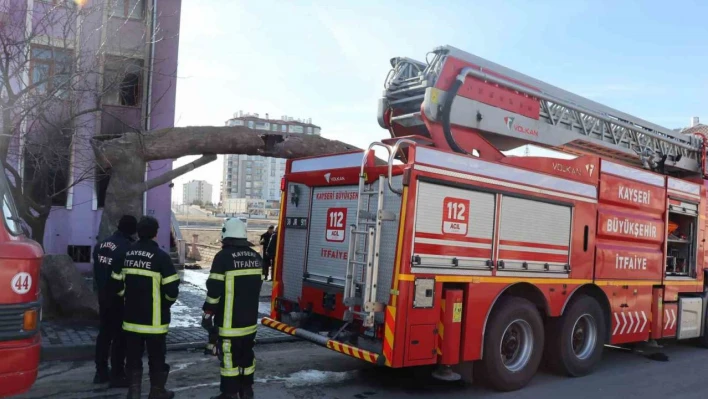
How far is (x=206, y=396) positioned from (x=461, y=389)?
264cm

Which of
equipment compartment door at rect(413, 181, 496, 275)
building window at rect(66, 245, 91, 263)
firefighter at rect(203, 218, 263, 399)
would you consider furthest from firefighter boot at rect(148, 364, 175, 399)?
building window at rect(66, 245, 91, 263)

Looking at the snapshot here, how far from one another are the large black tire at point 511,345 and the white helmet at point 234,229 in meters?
2.71

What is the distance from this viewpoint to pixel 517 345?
638cm

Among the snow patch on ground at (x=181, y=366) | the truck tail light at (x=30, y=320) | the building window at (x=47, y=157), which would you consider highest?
the building window at (x=47, y=157)

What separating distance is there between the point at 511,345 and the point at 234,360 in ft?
10.0

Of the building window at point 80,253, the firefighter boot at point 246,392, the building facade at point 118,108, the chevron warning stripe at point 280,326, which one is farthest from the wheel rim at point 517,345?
the building window at point 80,253

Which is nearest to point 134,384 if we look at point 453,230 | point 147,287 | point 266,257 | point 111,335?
point 147,287

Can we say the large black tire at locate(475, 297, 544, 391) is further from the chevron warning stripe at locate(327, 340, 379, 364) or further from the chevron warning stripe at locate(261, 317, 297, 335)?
the chevron warning stripe at locate(261, 317, 297, 335)

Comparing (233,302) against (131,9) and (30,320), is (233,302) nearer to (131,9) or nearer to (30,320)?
(30,320)

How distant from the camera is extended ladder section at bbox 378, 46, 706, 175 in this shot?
22.4ft

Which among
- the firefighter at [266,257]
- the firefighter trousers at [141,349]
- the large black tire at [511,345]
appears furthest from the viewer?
the firefighter at [266,257]

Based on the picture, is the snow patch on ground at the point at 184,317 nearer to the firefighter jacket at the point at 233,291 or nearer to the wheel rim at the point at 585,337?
the firefighter jacket at the point at 233,291

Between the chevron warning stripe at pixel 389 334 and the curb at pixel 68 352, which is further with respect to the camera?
the curb at pixel 68 352

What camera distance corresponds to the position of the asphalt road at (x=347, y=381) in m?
5.79
